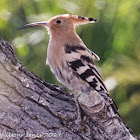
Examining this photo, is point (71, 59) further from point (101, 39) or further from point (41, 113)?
point (101, 39)

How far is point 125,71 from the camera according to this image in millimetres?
2578

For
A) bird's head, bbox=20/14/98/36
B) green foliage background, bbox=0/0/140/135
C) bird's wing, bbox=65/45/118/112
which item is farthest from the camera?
green foliage background, bbox=0/0/140/135

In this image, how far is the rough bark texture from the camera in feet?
4.53

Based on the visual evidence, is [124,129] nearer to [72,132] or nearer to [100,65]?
[72,132]

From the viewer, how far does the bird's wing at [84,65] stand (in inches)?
69.1

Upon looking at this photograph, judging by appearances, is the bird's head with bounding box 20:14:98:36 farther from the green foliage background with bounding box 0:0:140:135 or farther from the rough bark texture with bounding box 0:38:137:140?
the rough bark texture with bounding box 0:38:137:140

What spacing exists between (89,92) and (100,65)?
1139 mm

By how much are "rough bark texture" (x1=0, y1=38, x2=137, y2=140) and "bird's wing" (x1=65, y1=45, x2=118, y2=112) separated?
0.78ft

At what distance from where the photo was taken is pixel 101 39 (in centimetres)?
252

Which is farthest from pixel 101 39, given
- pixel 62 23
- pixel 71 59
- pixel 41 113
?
pixel 41 113

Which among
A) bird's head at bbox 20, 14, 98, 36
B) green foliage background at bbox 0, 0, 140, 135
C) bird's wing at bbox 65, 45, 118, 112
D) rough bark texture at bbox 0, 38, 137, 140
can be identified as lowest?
rough bark texture at bbox 0, 38, 137, 140

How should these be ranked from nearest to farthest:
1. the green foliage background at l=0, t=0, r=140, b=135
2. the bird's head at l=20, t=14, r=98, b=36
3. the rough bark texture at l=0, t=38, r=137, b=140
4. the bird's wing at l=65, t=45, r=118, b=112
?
the rough bark texture at l=0, t=38, r=137, b=140, the bird's wing at l=65, t=45, r=118, b=112, the bird's head at l=20, t=14, r=98, b=36, the green foliage background at l=0, t=0, r=140, b=135

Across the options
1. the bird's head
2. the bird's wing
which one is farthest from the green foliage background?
the bird's wing

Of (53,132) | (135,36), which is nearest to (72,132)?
(53,132)
